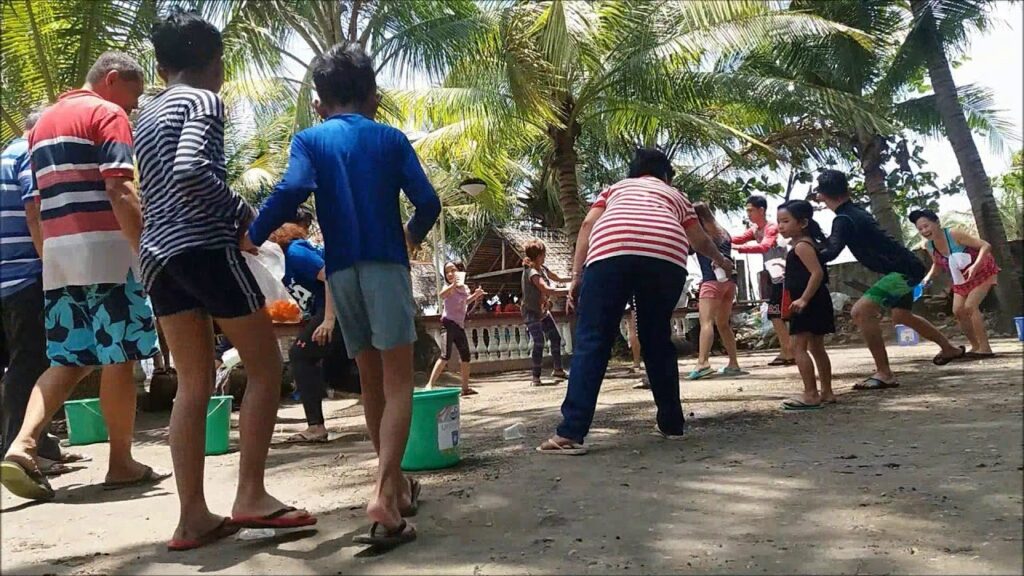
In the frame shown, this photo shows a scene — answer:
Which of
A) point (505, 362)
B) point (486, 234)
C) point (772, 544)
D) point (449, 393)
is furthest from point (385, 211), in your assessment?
point (486, 234)

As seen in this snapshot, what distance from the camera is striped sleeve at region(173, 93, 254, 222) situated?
284 centimetres

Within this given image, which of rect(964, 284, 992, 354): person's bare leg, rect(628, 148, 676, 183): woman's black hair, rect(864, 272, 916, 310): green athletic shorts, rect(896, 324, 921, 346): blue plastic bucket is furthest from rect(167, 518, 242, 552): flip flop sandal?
rect(896, 324, 921, 346): blue plastic bucket

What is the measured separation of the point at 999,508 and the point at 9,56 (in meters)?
12.0

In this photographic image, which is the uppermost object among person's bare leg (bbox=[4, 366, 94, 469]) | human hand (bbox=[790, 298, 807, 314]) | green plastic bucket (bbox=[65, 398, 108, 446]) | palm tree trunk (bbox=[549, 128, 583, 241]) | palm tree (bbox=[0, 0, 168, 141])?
palm tree (bbox=[0, 0, 168, 141])

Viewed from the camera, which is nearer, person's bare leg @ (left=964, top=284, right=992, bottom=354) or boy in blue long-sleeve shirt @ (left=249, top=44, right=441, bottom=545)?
boy in blue long-sleeve shirt @ (left=249, top=44, right=441, bottom=545)

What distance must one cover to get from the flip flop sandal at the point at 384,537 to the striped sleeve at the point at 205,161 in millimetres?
1240

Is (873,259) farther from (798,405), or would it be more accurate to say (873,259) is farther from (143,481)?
(143,481)

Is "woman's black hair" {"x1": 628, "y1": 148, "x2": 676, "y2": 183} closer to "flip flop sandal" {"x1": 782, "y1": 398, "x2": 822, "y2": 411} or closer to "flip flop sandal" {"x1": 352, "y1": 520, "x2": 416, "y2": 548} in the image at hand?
"flip flop sandal" {"x1": 782, "y1": 398, "x2": 822, "y2": 411}

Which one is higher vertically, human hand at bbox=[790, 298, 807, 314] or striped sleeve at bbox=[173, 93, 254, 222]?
striped sleeve at bbox=[173, 93, 254, 222]

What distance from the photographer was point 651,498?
3.21 metres

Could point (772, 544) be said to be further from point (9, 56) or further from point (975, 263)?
point (9, 56)

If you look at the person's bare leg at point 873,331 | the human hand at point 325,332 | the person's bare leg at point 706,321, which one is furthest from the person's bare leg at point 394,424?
the person's bare leg at point 706,321

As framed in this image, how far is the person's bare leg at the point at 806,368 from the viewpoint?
5.36 m

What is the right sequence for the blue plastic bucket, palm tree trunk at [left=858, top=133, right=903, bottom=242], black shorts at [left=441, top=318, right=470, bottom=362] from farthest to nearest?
palm tree trunk at [left=858, top=133, right=903, bottom=242], the blue plastic bucket, black shorts at [left=441, top=318, right=470, bottom=362]
